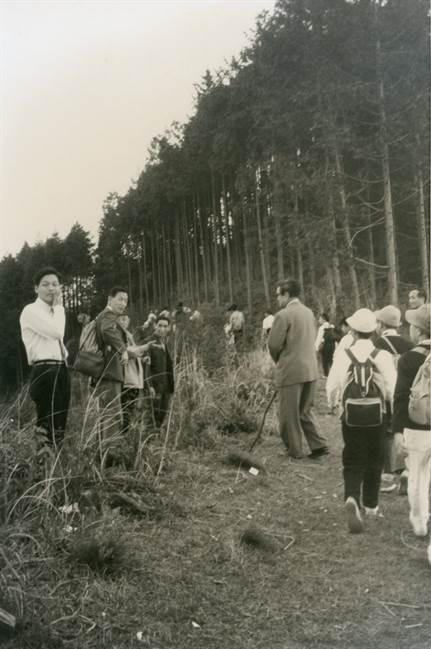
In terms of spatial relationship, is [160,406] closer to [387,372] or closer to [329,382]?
[329,382]

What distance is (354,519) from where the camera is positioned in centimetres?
476

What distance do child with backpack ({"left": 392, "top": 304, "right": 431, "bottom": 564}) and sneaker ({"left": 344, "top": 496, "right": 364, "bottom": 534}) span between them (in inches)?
14.3

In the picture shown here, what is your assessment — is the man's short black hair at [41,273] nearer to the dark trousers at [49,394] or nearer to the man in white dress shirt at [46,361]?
the man in white dress shirt at [46,361]

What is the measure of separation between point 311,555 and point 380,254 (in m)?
25.4

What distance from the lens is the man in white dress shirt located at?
505cm

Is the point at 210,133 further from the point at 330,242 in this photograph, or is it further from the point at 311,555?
the point at 311,555

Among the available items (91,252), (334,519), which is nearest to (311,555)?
(334,519)

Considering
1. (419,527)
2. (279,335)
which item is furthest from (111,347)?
(419,527)

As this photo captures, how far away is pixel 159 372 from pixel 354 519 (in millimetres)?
3179

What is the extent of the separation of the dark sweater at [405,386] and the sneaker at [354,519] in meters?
0.68

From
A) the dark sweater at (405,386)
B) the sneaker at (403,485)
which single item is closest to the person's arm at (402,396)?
the dark sweater at (405,386)

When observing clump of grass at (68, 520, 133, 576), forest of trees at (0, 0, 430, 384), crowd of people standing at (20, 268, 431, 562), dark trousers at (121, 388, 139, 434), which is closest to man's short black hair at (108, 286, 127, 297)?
crowd of people standing at (20, 268, 431, 562)

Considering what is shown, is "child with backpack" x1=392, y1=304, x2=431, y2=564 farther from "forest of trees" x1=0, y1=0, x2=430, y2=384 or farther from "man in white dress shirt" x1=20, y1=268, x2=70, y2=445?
"forest of trees" x1=0, y1=0, x2=430, y2=384

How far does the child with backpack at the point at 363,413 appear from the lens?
4.89 m
